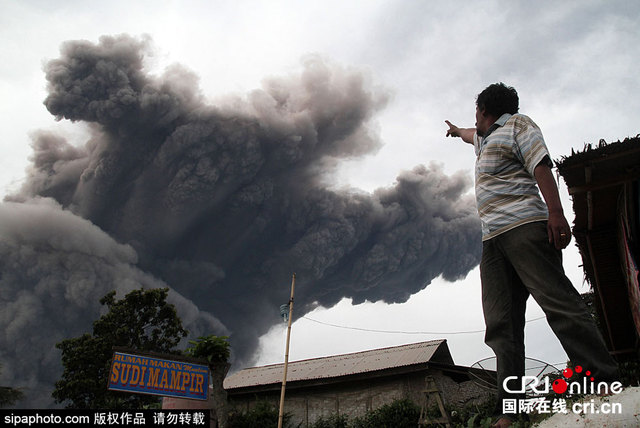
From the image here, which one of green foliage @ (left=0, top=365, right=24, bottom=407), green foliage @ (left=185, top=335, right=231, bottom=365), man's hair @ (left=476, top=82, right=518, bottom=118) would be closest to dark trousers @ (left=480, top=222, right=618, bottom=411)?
man's hair @ (left=476, top=82, right=518, bottom=118)

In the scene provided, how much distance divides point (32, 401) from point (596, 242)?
71.0 metres


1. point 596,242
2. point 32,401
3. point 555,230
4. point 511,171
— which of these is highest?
point 596,242

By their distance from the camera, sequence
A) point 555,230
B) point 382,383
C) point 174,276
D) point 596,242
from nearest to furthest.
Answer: point 555,230 < point 596,242 < point 382,383 < point 174,276

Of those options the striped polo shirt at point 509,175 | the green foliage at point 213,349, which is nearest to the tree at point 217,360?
the green foliage at point 213,349

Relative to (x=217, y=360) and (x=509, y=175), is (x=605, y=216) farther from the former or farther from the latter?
(x=217, y=360)

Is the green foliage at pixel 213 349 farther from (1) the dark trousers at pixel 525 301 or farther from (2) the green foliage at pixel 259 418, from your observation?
(1) the dark trousers at pixel 525 301

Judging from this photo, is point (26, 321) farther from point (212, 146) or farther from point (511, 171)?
point (511, 171)

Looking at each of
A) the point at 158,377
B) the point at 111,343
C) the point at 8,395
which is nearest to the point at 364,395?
the point at 158,377

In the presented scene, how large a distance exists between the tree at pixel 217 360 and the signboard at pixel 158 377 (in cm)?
54

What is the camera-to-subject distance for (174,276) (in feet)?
220

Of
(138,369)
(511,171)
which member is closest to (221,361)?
(138,369)

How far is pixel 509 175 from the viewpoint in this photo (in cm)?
304

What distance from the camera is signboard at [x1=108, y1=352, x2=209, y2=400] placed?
1195 centimetres

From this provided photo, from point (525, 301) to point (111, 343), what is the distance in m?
29.1
